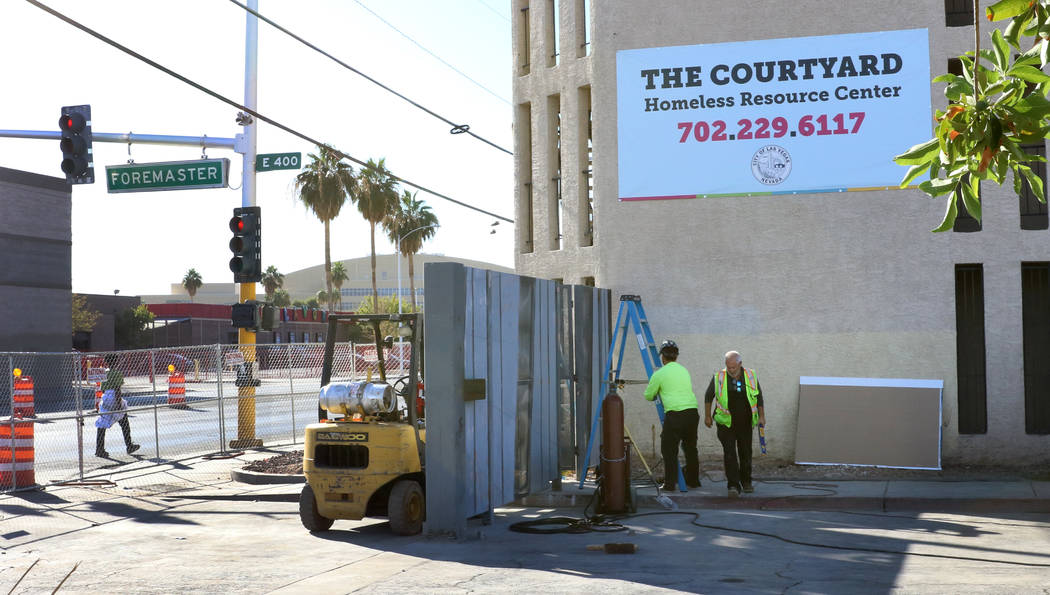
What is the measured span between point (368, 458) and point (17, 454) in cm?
732

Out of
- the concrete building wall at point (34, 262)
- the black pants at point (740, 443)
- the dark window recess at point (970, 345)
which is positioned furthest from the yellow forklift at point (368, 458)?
the concrete building wall at point (34, 262)

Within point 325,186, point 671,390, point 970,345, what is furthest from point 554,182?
point 325,186

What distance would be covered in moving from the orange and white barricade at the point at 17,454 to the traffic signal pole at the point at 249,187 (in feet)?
13.1

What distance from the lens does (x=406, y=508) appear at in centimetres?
1074

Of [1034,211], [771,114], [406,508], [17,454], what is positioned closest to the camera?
[406,508]

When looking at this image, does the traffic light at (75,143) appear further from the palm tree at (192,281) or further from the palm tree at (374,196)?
the palm tree at (192,281)

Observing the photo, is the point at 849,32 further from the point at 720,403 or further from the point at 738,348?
the point at 720,403

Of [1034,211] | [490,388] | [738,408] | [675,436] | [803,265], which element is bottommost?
[675,436]

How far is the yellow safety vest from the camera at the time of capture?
12773 millimetres

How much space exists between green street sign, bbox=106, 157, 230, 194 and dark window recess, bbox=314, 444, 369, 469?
833cm

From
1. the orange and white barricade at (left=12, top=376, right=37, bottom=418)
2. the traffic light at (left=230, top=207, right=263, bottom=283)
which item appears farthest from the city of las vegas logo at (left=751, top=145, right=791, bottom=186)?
the orange and white barricade at (left=12, top=376, right=37, bottom=418)

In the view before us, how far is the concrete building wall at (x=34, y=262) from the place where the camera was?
1563 inches

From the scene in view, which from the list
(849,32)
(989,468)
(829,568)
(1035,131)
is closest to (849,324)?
(989,468)

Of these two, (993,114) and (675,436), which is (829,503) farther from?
(993,114)
